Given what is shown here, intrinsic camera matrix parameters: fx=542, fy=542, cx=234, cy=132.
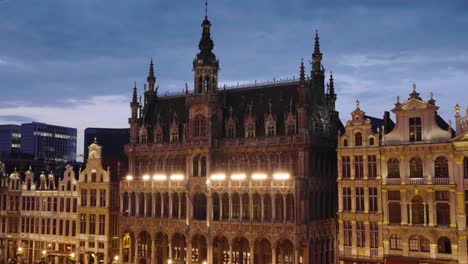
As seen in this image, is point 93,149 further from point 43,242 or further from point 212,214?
point 212,214

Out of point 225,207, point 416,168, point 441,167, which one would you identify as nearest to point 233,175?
point 225,207

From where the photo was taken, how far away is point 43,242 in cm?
9125

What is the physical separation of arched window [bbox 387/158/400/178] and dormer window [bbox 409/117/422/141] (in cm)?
326

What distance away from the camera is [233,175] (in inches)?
2886

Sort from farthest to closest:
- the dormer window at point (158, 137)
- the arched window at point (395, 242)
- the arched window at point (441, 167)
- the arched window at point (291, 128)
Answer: the dormer window at point (158, 137), the arched window at point (291, 128), the arched window at point (395, 242), the arched window at point (441, 167)

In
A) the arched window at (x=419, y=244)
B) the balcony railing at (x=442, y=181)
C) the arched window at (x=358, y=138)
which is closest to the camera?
the balcony railing at (x=442, y=181)

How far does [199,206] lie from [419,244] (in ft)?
99.0

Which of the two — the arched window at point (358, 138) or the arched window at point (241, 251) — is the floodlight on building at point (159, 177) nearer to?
the arched window at point (241, 251)

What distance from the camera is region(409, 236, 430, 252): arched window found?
59.5 m

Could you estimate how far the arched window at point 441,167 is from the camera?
58.8 m

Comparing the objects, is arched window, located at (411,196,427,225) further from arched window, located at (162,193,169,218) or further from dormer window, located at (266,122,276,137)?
arched window, located at (162,193,169,218)

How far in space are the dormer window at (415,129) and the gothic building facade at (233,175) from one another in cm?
1259

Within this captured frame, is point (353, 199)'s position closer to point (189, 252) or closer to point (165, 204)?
point (189, 252)

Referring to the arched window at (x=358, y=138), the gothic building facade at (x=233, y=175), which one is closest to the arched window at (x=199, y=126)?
the gothic building facade at (x=233, y=175)
